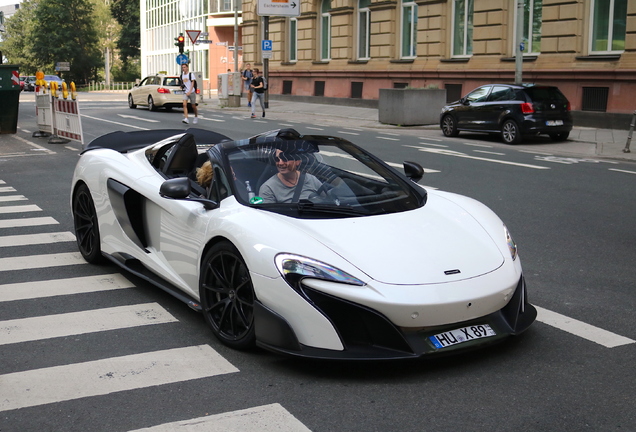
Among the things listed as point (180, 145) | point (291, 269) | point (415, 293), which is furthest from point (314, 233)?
point (180, 145)

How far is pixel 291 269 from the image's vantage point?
4473mm

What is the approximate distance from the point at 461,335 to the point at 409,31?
31326 millimetres

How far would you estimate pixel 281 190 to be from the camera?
17.4 ft

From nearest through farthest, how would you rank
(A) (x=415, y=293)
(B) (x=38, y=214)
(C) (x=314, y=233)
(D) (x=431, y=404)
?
(D) (x=431, y=404)
(A) (x=415, y=293)
(C) (x=314, y=233)
(B) (x=38, y=214)

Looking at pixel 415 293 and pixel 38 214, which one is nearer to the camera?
pixel 415 293

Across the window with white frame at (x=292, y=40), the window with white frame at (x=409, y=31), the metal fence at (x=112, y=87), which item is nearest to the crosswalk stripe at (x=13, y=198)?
the window with white frame at (x=409, y=31)

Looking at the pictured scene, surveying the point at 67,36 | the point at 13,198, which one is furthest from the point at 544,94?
the point at 67,36

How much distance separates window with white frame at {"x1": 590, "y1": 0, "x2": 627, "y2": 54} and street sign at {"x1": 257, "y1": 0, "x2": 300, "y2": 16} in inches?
654

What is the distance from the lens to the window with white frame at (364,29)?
122 feet

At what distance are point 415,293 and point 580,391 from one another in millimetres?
972

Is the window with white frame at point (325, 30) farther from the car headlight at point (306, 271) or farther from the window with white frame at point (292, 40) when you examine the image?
the car headlight at point (306, 271)

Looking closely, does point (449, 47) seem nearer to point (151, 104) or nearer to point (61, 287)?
point (151, 104)

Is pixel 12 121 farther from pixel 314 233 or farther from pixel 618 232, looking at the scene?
pixel 314 233

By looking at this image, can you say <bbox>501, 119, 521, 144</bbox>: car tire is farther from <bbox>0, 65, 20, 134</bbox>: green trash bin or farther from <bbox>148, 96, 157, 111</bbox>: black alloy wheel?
<bbox>148, 96, 157, 111</bbox>: black alloy wheel
